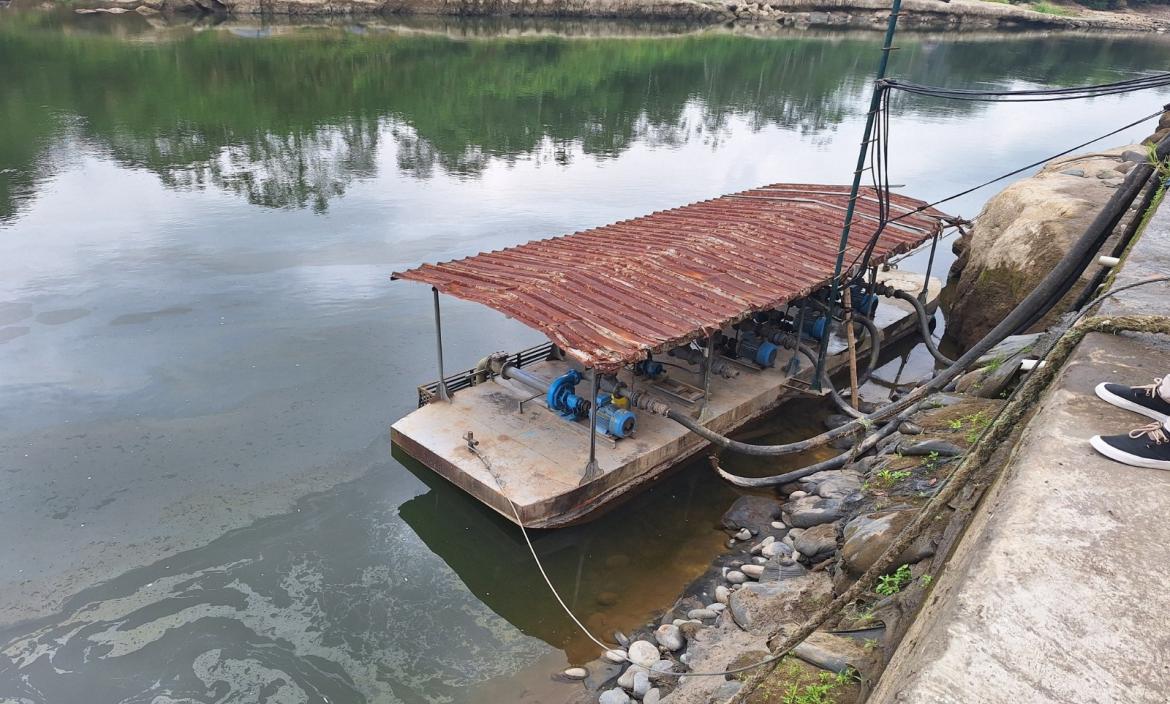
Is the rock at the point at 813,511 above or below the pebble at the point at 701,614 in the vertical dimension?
above

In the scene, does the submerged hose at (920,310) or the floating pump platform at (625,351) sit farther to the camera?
the submerged hose at (920,310)

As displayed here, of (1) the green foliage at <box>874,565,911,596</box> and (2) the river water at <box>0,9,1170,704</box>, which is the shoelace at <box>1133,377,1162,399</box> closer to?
(1) the green foliage at <box>874,565,911,596</box>

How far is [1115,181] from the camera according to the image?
1772 centimetres

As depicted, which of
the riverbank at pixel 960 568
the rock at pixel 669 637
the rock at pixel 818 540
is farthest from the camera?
the rock at pixel 818 540

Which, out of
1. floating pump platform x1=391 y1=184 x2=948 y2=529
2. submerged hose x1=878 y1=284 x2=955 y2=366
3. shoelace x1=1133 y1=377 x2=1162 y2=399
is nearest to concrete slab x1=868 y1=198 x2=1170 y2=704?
shoelace x1=1133 y1=377 x2=1162 y2=399

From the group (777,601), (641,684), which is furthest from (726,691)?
(777,601)

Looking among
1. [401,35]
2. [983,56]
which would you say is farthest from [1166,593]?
[983,56]

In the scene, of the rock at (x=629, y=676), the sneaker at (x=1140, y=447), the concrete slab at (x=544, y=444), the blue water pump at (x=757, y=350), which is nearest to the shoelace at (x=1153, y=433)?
the sneaker at (x=1140, y=447)

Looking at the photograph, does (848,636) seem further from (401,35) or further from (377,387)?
(401,35)

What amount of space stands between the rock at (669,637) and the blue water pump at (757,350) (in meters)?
6.20

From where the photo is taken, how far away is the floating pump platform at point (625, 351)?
31.7 feet

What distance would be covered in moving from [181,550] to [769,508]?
8434 mm

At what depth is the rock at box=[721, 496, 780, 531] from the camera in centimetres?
1016

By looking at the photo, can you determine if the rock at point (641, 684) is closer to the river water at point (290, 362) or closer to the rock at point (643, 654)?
the rock at point (643, 654)
